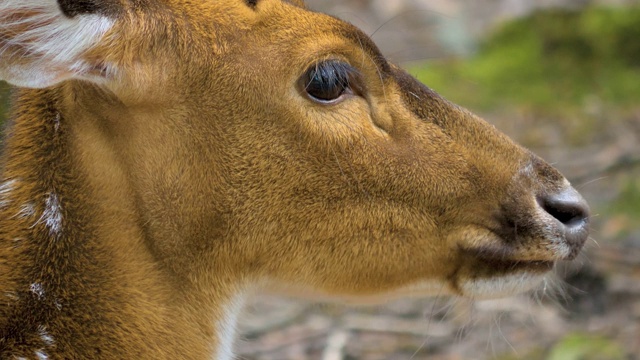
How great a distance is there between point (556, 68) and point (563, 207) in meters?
6.40

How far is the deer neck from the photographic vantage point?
3846mm

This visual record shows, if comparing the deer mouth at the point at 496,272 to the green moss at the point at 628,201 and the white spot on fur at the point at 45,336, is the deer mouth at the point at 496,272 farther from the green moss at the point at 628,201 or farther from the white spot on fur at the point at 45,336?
the green moss at the point at 628,201

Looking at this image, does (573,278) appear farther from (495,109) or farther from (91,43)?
(91,43)

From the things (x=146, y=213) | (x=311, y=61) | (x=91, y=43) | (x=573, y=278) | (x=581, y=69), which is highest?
(x=581, y=69)

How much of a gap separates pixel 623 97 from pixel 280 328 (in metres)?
4.48

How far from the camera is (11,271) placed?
3.83 meters

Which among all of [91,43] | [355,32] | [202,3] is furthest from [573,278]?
[91,43]

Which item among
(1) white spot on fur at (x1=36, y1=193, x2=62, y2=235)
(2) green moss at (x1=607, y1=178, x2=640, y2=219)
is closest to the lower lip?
(1) white spot on fur at (x1=36, y1=193, x2=62, y2=235)

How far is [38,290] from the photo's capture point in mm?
3824

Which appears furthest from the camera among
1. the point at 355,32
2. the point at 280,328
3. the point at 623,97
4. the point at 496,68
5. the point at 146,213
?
the point at 496,68

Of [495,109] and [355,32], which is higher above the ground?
[495,109]

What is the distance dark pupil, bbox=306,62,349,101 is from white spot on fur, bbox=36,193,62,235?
1.05m

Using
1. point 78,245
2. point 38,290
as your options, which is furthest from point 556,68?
point 38,290

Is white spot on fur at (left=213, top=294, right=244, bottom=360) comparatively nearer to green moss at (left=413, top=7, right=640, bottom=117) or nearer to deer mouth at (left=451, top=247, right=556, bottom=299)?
deer mouth at (left=451, top=247, right=556, bottom=299)
